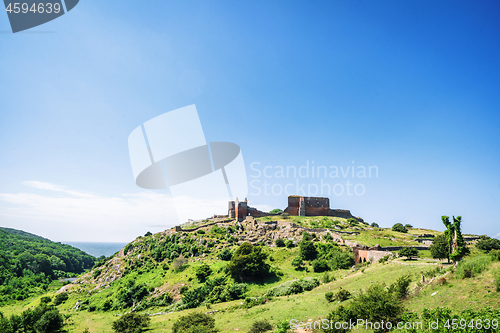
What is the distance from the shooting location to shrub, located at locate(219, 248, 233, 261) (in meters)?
52.5

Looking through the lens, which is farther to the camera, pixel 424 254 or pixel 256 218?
pixel 256 218

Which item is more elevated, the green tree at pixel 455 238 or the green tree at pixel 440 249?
the green tree at pixel 455 238

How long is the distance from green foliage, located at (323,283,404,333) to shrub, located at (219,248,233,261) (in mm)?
38379

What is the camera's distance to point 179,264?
52594mm

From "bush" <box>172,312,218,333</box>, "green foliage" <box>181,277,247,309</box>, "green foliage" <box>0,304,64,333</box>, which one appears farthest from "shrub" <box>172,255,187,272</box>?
"bush" <box>172,312,218,333</box>

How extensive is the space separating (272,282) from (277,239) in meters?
19.0

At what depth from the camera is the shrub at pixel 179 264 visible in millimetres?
51525

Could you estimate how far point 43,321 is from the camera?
29.4 m

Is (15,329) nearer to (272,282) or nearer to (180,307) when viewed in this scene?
(180,307)

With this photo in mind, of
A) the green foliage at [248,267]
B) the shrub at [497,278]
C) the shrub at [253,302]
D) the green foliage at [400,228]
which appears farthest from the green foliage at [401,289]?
the green foliage at [400,228]

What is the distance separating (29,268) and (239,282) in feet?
296

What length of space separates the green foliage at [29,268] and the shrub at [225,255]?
5124 centimetres

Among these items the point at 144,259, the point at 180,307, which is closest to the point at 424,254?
the point at 180,307

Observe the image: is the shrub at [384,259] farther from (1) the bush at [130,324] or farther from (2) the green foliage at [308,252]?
(1) the bush at [130,324]
